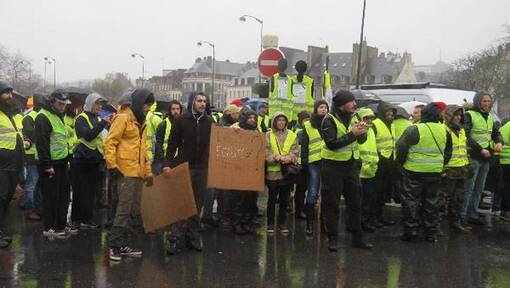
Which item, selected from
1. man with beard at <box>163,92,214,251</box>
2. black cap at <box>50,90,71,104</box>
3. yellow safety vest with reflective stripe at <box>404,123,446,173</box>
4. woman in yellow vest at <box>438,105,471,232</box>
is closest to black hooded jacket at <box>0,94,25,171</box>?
black cap at <box>50,90,71,104</box>

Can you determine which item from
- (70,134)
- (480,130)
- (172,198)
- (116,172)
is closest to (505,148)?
(480,130)

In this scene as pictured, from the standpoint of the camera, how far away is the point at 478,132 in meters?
9.28

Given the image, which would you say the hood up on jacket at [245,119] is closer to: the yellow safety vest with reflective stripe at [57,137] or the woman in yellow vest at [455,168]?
the yellow safety vest with reflective stripe at [57,137]

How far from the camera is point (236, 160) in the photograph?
8.14m

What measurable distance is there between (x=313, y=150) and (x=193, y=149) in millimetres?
2141

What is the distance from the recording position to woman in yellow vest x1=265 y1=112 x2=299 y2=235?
8.34 meters

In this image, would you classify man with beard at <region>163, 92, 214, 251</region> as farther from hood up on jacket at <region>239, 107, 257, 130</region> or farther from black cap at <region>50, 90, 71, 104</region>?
black cap at <region>50, 90, 71, 104</region>

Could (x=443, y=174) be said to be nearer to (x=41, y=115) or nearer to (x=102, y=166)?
(x=102, y=166)

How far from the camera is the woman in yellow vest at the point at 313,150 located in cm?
844

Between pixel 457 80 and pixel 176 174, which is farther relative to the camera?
pixel 457 80

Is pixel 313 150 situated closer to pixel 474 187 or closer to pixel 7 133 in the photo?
pixel 474 187

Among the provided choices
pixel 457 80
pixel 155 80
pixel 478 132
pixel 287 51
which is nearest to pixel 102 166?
pixel 478 132

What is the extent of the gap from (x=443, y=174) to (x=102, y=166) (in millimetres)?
5524

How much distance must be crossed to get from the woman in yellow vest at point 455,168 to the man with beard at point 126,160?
4668 mm
